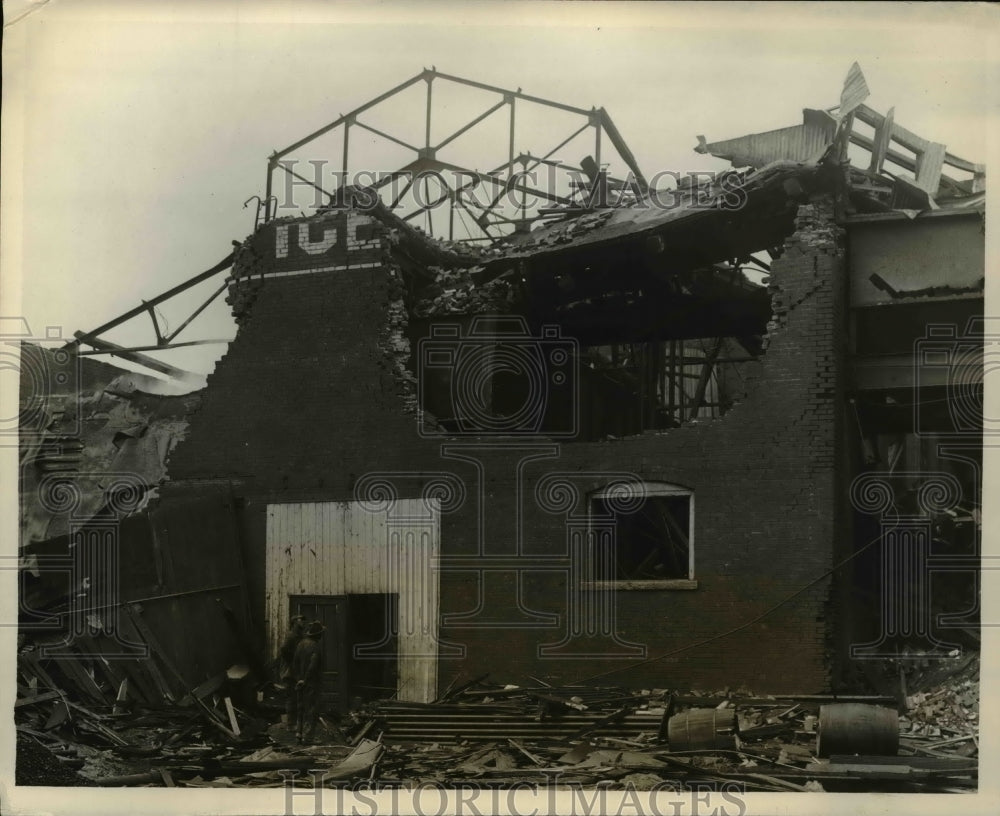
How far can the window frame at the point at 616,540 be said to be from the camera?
45.5 feet

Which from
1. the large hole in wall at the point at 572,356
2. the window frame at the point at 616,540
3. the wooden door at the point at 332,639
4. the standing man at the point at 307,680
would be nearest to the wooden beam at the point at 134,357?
the large hole in wall at the point at 572,356

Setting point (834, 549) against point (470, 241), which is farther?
point (470, 241)

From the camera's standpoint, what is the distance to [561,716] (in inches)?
521

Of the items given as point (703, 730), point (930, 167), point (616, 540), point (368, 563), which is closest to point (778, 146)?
point (930, 167)

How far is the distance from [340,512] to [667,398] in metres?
11.3

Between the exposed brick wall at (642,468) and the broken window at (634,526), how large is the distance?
17cm

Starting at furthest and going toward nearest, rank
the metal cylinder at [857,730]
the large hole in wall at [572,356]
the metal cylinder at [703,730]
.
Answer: the large hole in wall at [572,356] → the metal cylinder at [703,730] → the metal cylinder at [857,730]

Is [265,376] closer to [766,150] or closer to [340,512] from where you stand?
[340,512]

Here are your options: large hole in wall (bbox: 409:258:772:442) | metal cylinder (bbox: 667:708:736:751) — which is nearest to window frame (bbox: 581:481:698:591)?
large hole in wall (bbox: 409:258:772:442)

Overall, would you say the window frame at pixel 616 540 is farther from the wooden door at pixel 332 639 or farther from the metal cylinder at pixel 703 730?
the wooden door at pixel 332 639

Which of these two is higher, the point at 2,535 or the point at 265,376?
the point at 265,376

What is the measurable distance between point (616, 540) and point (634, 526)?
13.6 inches

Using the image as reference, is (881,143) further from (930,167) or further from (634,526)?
(634,526)

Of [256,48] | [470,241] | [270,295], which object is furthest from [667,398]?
[256,48]
